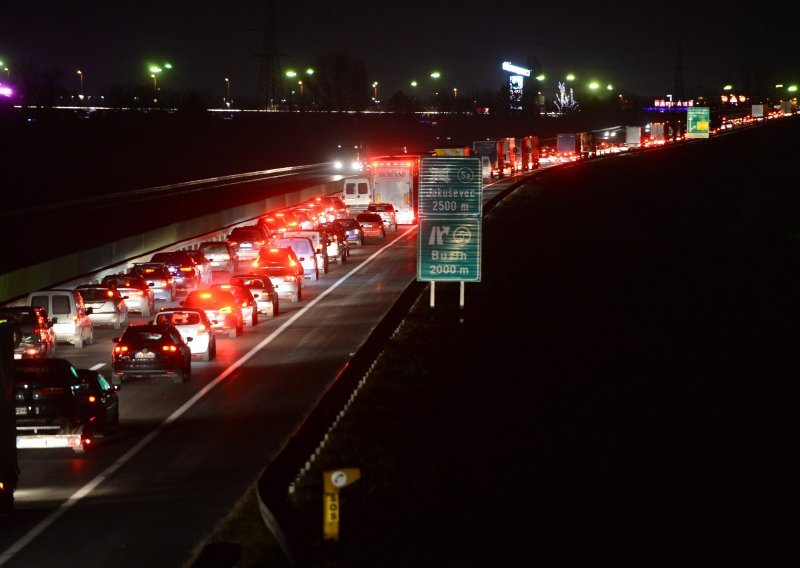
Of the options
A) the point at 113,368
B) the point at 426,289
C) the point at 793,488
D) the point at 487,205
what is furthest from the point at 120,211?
the point at 793,488

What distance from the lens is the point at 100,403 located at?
19.7m

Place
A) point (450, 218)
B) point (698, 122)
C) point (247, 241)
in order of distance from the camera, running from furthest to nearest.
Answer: point (698, 122) < point (247, 241) < point (450, 218)

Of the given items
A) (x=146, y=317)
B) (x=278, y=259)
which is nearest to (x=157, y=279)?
(x=146, y=317)

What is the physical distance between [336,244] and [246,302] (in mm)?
18168

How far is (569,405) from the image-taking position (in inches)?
821

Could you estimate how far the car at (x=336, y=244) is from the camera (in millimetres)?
51969

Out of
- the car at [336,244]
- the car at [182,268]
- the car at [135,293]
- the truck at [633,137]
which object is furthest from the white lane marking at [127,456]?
the truck at [633,137]

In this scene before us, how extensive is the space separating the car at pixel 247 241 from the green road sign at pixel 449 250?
926 inches

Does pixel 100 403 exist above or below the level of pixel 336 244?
above

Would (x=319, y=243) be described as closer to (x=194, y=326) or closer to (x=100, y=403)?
(x=194, y=326)

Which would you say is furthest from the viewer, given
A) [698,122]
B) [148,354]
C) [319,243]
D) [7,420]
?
[698,122]

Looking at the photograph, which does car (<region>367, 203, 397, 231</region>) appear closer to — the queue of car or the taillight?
the queue of car

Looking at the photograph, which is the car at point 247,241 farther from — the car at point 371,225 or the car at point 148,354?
the car at point 148,354

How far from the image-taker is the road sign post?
1141 inches
